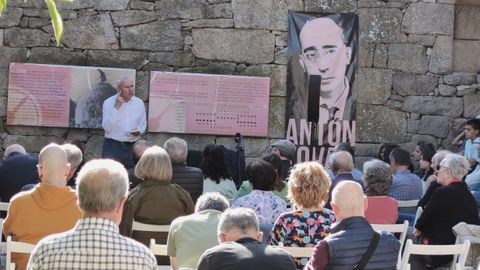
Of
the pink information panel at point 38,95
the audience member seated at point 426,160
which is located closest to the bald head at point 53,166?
the audience member seated at point 426,160

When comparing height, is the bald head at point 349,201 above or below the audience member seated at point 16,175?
above

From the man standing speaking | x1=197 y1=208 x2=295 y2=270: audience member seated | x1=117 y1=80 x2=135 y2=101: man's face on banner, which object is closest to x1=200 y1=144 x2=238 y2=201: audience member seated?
the man standing speaking

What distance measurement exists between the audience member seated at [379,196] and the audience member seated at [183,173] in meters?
1.16

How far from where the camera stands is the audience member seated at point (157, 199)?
505 centimetres

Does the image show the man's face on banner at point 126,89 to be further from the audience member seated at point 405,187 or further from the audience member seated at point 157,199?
the audience member seated at point 157,199

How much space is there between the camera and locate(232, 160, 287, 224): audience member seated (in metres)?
5.16

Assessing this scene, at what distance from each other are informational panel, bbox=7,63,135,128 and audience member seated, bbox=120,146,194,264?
4060 mm

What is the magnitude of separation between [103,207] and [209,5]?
6.86m

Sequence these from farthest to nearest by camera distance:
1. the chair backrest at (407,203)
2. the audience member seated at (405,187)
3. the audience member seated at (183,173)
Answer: the audience member seated at (405,187)
the chair backrest at (407,203)
the audience member seated at (183,173)

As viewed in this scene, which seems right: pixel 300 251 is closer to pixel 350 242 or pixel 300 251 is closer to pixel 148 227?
pixel 350 242

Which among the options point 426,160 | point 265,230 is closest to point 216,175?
point 265,230

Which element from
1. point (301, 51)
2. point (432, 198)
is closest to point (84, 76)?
point (301, 51)

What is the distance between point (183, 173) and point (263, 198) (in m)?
0.97

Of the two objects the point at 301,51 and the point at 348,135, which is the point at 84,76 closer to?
the point at 301,51
